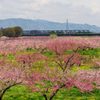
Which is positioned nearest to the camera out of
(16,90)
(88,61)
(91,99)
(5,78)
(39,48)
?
(5,78)

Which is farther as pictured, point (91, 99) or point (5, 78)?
point (91, 99)

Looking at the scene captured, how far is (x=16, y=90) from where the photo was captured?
679 inches

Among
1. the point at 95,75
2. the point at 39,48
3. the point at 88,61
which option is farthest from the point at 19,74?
the point at 39,48

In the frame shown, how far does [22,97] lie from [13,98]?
80cm

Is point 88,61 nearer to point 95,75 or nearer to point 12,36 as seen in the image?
point 95,75

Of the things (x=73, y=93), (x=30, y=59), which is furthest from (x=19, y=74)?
(x=30, y=59)

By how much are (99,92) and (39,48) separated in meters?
33.1

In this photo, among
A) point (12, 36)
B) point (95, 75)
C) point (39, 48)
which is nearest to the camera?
point (95, 75)

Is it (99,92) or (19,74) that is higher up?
(19,74)

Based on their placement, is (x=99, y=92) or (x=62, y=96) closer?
(x=62, y=96)

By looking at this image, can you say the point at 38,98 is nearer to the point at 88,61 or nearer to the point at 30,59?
the point at 30,59

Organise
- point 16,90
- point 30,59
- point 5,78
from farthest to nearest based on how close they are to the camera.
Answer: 1. point 30,59
2. point 16,90
3. point 5,78

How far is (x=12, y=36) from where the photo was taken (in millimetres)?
77125

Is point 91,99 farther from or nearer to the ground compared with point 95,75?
nearer to the ground
